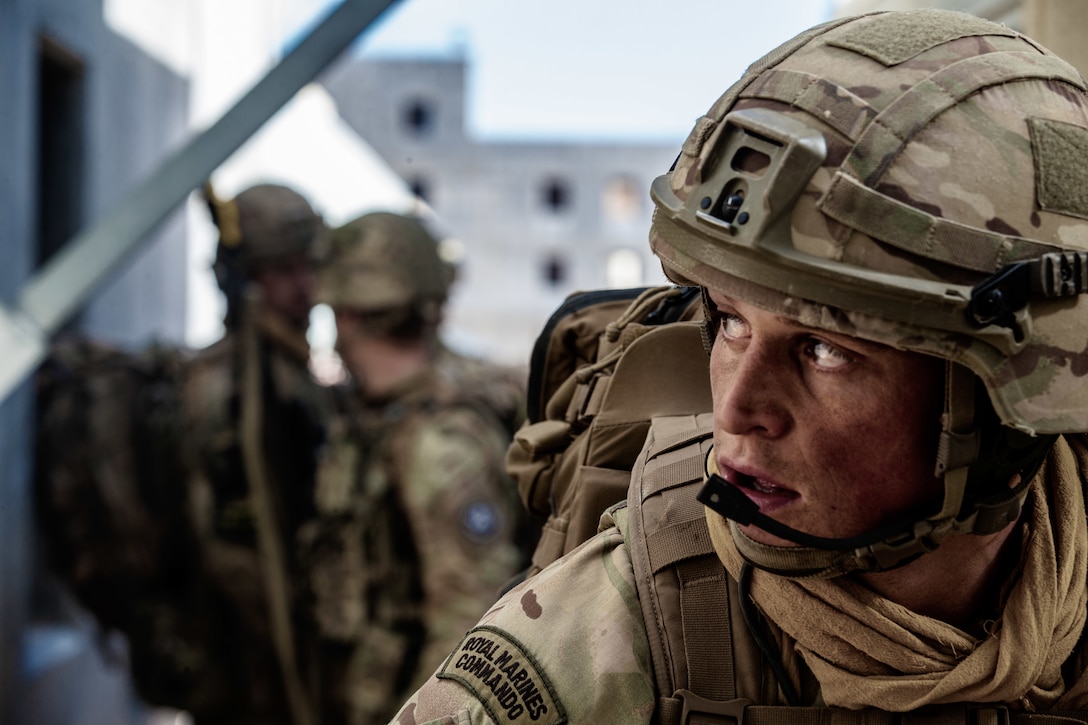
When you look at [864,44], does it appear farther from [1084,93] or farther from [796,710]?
[796,710]

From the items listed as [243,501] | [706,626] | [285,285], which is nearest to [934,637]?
[706,626]

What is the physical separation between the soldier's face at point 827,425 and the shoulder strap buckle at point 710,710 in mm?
200

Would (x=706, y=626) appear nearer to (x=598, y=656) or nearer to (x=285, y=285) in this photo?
(x=598, y=656)

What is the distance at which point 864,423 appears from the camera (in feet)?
4.68

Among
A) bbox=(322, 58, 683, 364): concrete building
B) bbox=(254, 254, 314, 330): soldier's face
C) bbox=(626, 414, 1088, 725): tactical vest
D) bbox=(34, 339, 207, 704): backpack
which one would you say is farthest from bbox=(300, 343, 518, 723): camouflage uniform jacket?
bbox=(322, 58, 683, 364): concrete building

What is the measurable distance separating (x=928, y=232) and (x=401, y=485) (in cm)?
361

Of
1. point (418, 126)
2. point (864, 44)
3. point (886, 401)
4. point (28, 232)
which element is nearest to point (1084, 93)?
point (864, 44)

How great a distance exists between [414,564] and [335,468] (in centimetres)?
54

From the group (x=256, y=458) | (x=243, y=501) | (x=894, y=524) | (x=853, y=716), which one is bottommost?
(x=243, y=501)

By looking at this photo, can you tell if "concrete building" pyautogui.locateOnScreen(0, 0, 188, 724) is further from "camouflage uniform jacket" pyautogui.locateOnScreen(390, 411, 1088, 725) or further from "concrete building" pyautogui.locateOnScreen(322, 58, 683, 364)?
"concrete building" pyautogui.locateOnScreen(322, 58, 683, 364)

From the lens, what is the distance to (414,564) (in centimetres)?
509

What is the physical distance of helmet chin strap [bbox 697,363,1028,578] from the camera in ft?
4.69

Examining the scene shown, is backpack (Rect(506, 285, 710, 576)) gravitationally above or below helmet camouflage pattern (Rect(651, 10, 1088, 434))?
below

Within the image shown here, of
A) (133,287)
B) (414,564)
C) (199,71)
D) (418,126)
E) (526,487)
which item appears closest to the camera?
(526,487)
